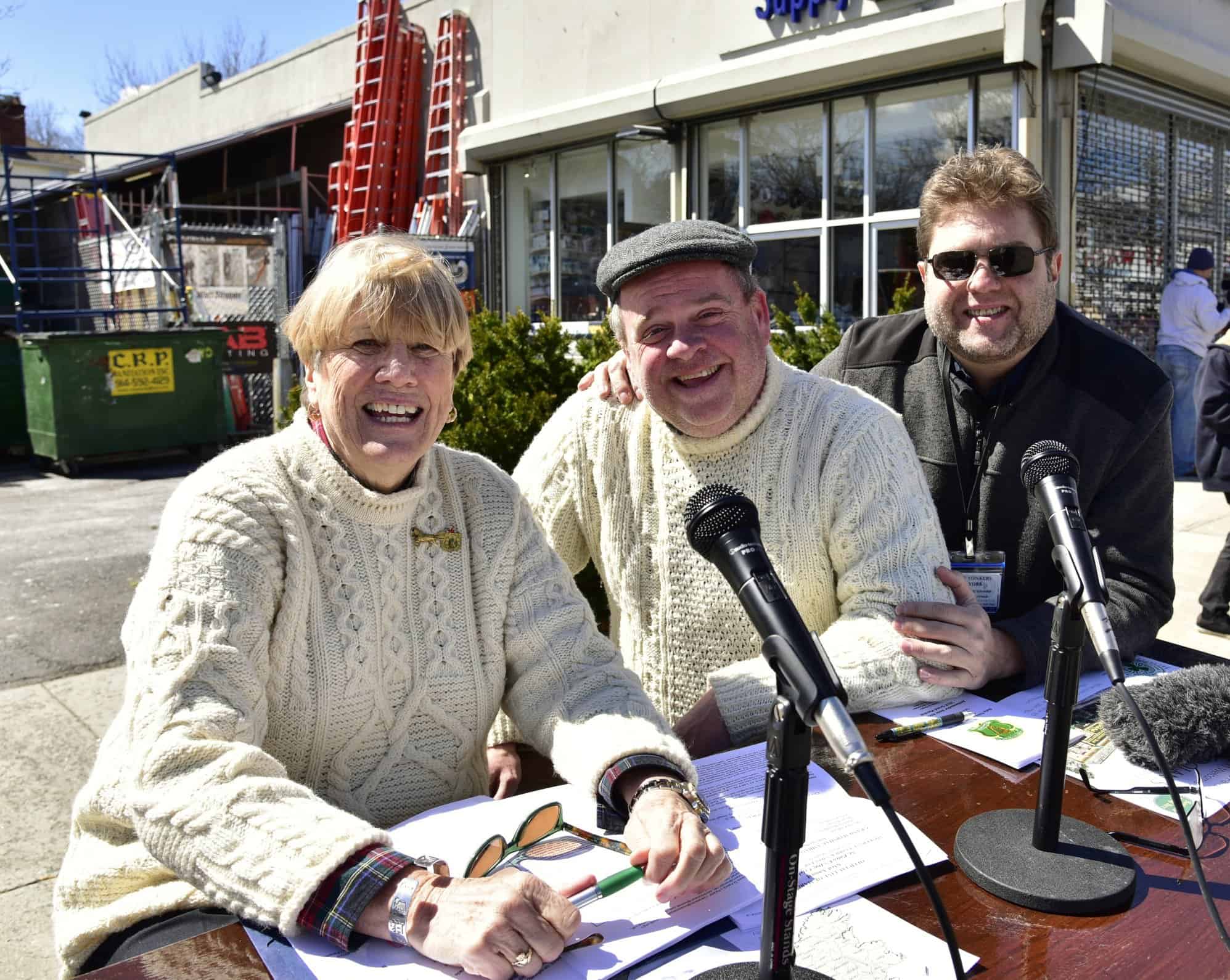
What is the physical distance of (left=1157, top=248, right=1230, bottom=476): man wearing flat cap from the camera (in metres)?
9.76

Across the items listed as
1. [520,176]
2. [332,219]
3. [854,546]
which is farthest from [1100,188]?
[332,219]

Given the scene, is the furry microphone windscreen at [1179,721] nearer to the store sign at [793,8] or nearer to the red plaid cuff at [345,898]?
the red plaid cuff at [345,898]

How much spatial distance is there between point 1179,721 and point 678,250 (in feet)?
4.52

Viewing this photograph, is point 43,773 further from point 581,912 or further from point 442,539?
point 581,912

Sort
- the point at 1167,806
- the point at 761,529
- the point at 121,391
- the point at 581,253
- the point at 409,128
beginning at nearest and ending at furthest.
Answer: the point at 1167,806 < the point at 761,529 < the point at 121,391 < the point at 581,253 < the point at 409,128

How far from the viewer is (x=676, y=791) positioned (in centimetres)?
174

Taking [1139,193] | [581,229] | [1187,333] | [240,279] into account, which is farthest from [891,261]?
[240,279]

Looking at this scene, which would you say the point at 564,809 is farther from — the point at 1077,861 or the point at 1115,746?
the point at 1115,746

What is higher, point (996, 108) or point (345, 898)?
point (996, 108)

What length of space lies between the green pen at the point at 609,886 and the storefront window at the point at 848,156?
9.88 meters

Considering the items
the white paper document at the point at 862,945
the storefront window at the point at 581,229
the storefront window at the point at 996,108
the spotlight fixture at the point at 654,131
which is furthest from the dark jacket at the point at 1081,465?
the storefront window at the point at 581,229

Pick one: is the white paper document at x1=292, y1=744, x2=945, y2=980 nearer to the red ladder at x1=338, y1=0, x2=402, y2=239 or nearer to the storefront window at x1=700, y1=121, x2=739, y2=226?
the storefront window at x1=700, y1=121, x2=739, y2=226

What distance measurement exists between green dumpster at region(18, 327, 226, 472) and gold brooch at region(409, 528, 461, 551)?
10.6 m

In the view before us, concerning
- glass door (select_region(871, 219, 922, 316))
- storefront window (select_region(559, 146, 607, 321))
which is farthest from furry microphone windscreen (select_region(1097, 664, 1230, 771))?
storefront window (select_region(559, 146, 607, 321))
